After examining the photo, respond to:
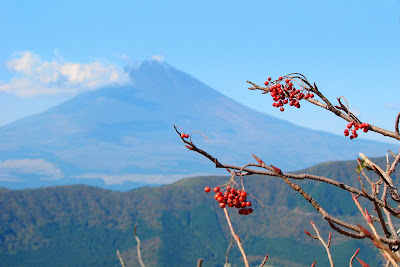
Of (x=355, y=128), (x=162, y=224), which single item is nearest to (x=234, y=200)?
(x=355, y=128)

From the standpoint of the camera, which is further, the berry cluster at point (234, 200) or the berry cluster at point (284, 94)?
the berry cluster at point (284, 94)

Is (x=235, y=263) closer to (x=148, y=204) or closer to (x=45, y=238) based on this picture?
(x=148, y=204)

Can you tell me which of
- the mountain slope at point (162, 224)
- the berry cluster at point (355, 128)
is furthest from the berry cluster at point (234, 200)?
the mountain slope at point (162, 224)

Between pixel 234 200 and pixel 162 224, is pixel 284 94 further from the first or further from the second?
pixel 162 224

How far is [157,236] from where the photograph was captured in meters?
75.8

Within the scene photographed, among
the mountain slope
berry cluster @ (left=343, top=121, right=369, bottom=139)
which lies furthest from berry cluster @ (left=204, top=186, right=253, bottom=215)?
the mountain slope

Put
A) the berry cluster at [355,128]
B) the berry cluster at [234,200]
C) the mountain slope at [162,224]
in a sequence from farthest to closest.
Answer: the mountain slope at [162,224] → the berry cluster at [355,128] → the berry cluster at [234,200]

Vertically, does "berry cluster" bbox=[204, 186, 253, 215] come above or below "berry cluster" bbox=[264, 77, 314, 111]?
below

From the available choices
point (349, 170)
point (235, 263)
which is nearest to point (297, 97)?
point (235, 263)

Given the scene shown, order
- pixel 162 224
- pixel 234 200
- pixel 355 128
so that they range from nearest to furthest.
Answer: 1. pixel 234 200
2. pixel 355 128
3. pixel 162 224

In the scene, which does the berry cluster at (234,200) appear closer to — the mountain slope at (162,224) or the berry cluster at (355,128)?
the berry cluster at (355,128)

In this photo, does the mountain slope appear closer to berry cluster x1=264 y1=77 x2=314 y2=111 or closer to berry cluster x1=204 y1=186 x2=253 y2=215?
berry cluster x1=264 y1=77 x2=314 y2=111

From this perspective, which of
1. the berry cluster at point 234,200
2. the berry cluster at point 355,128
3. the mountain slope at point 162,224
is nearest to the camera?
the berry cluster at point 234,200

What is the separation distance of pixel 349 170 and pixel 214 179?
2009 centimetres
